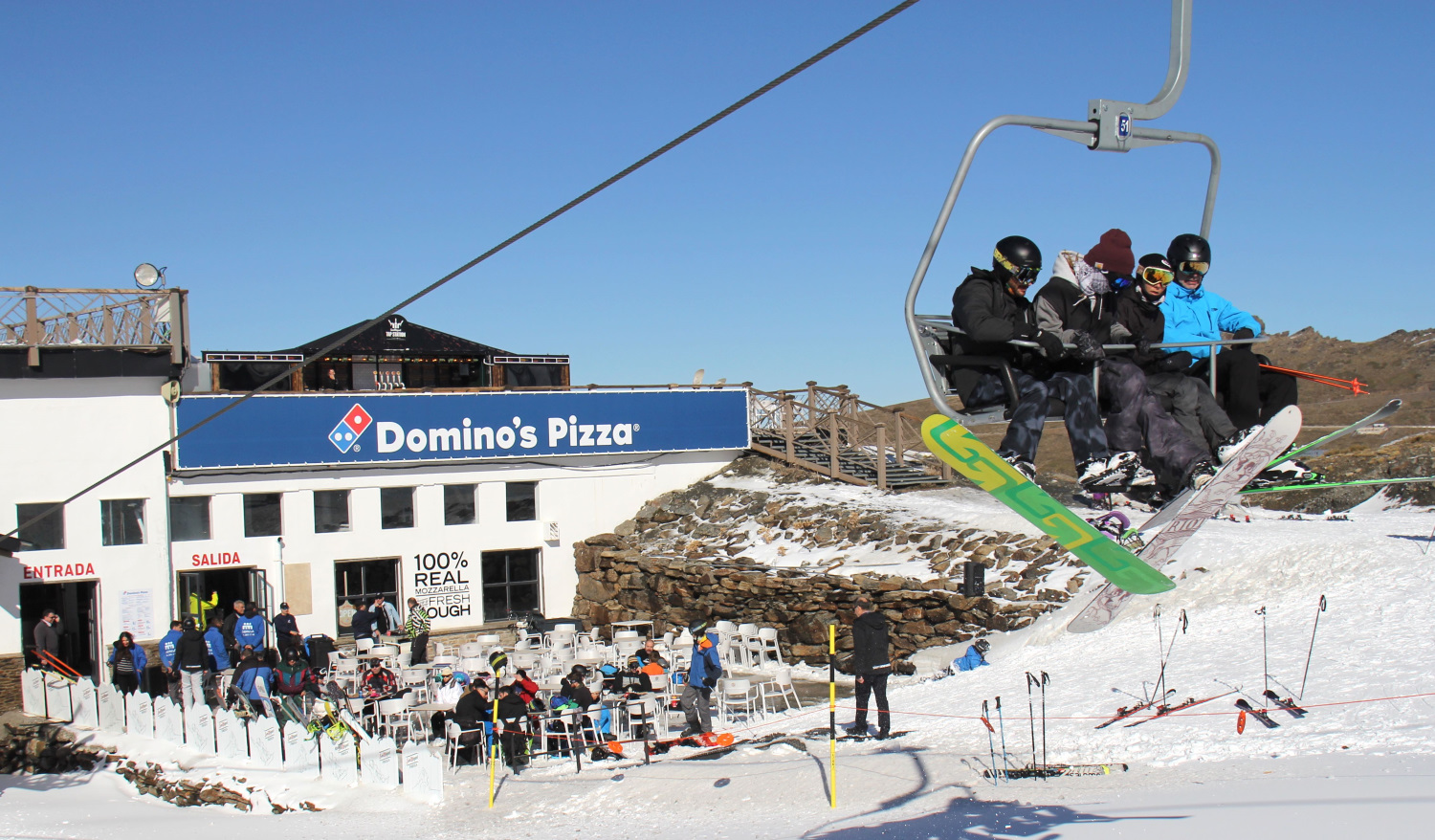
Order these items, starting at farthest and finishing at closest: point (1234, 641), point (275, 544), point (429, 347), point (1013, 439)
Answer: point (429, 347) < point (275, 544) < point (1234, 641) < point (1013, 439)

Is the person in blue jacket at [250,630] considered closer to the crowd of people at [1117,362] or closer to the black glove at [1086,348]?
the crowd of people at [1117,362]

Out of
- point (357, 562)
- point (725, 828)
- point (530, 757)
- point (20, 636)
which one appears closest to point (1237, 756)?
point (725, 828)

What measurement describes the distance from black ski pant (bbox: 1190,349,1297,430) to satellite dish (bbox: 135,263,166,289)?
18.6 metres

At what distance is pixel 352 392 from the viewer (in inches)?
867

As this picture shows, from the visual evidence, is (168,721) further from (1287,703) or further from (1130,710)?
(1287,703)

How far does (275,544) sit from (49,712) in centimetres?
469

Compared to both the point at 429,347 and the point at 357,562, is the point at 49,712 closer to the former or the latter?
the point at 357,562

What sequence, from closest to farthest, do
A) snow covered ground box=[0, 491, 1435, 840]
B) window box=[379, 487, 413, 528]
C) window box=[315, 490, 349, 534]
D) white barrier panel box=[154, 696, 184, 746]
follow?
1. snow covered ground box=[0, 491, 1435, 840]
2. white barrier panel box=[154, 696, 184, 746]
3. window box=[315, 490, 349, 534]
4. window box=[379, 487, 413, 528]

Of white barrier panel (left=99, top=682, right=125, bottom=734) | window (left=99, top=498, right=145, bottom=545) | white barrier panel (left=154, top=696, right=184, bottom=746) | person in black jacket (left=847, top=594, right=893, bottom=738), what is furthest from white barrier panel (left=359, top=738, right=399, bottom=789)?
window (left=99, top=498, right=145, bottom=545)

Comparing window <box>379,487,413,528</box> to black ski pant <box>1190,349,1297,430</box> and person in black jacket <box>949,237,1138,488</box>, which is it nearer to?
person in black jacket <box>949,237,1138,488</box>

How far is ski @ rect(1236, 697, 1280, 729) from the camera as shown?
1020cm

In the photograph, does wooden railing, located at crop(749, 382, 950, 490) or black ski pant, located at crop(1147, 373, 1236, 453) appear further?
wooden railing, located at crop(749, 382, 950, 490)

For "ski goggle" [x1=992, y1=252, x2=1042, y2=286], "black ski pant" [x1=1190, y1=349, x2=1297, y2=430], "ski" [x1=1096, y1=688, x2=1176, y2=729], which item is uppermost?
"ski goggle" [x1=992, y1=252, x2=1042, y2=286]

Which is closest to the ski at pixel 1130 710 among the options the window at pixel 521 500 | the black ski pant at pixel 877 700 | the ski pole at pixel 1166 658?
the ski pole at pixel 1166 658
